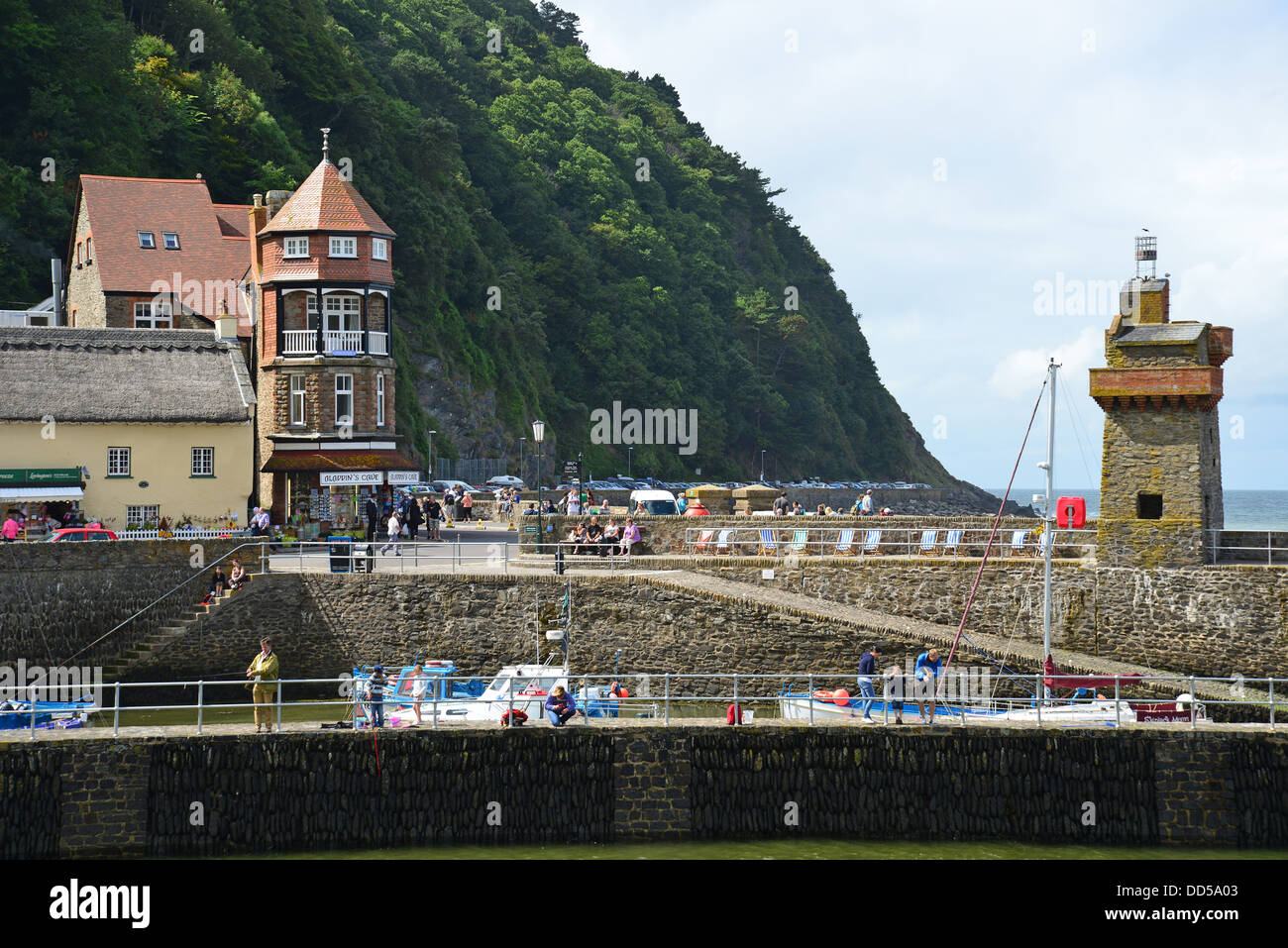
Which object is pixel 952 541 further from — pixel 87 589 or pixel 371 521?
pixel 87 589

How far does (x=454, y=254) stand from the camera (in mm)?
98750

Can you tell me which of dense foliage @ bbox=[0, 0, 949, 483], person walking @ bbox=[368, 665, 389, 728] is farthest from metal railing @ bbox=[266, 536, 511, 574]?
dense foliage @ bbox=[0, 0, 949, 483]

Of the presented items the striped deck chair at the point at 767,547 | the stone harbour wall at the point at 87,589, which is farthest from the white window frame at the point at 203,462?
the striped deck chair at the point at 767,547

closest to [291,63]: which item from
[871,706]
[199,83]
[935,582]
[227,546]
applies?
[199,83]

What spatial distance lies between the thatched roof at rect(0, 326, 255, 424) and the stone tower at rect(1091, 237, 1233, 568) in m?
25.1

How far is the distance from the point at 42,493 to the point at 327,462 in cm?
844

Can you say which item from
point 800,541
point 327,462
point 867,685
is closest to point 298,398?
point 327,462

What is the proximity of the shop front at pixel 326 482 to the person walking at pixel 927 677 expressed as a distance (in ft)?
69.8

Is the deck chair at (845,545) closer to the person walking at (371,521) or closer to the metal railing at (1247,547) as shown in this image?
the metal railing at (1247,547)

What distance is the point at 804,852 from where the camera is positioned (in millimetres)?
20703

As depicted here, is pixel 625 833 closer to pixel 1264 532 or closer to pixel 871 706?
pixel 871 706

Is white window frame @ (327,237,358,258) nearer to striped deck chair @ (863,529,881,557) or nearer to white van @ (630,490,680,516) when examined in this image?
white van @ (630,490,680,516)

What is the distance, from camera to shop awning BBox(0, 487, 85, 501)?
38.2m
